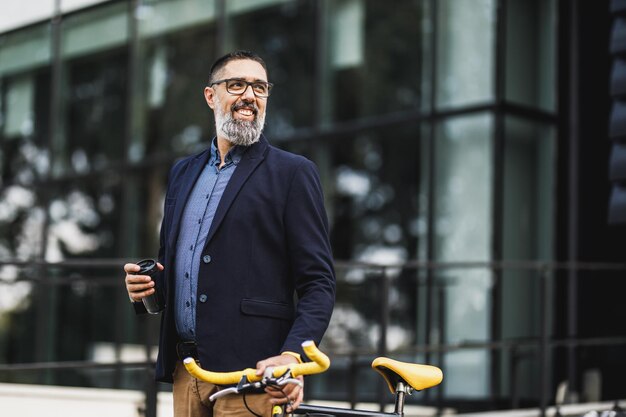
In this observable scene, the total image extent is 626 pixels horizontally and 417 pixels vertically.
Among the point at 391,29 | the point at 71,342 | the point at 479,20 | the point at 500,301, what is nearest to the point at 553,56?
the point at 479,20

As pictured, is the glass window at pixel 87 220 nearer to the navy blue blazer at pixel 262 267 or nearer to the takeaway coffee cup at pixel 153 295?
the takeaway coffee cup at pixel 153 295

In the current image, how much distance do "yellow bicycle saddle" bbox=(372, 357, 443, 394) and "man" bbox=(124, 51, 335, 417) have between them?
239 millimetres

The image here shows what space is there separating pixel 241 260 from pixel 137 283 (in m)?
0.37

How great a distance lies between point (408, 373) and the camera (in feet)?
10.3

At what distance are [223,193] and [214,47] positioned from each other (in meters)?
9.51

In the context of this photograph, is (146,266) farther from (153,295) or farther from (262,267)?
(262,267)

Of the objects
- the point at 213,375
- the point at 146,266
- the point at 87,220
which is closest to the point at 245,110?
the point at 146,266

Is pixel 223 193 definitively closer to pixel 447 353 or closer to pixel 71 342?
pixel 447 353

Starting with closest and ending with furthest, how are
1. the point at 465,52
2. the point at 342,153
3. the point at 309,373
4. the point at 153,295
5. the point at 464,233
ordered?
the point at 309,373
the point at 153,295
the point at 464,233
the point at 465,52
the point at 342,153

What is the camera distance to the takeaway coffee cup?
329cm

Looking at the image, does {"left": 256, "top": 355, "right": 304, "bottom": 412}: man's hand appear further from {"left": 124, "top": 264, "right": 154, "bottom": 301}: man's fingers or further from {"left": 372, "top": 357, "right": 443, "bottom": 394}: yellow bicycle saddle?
{"left": 124, "top": 264, "right": 154, "bottom": 301}: man's fingers

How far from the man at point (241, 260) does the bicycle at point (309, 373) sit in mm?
A: 176

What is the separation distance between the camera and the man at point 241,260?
3.11m

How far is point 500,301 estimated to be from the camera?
9695 mm
